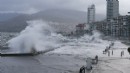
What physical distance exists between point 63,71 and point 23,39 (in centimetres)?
5344

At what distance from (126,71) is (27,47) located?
5104 cm

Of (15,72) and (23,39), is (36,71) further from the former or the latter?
(23,39)

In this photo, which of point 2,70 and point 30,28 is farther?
point 30,28

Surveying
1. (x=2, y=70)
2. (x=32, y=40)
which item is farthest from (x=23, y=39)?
(x=2, y=70)

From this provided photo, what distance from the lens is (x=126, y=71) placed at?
4216 centimetres

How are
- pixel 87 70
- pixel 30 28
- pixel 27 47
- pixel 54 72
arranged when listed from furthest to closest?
pixel 30 28
pixel 27 47
pixel 54 72
pixel 87 70

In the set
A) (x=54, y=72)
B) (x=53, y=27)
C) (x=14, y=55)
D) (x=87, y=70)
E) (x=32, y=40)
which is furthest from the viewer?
(x=53, y=27)

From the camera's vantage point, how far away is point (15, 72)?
145ft

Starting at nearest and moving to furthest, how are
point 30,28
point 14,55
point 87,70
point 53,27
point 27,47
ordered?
point 87,70 < point 14,55 < point 27,47 < point 30,28 < point 53,27

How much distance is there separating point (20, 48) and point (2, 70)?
46.5 meters

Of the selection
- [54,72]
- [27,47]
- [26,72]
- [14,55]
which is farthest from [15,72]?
[27,47]

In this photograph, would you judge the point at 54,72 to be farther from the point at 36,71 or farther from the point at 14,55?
the point at 14,55

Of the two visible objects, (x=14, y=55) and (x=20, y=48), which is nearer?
(x=14, y=55)

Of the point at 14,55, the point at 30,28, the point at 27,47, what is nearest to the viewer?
the point at 14,55
